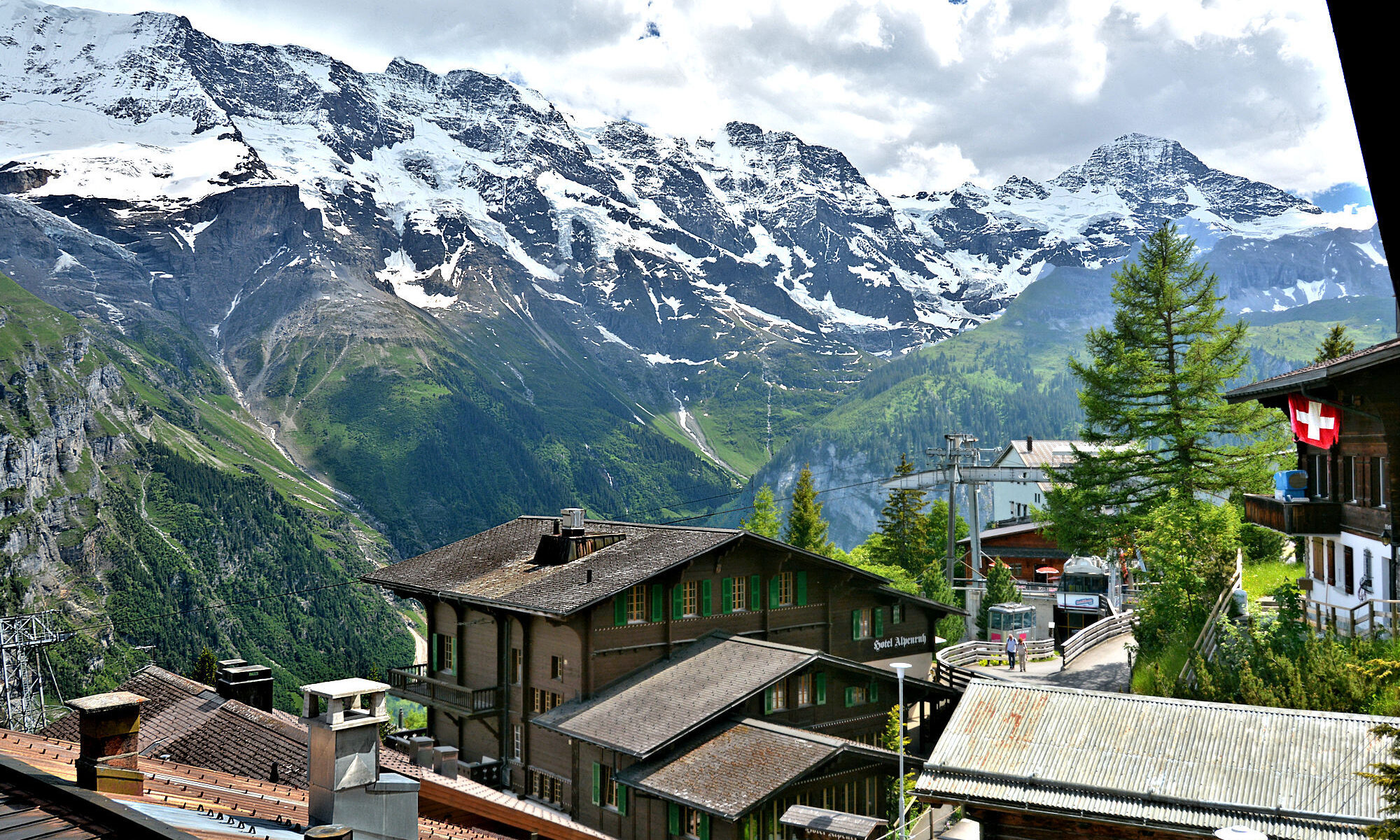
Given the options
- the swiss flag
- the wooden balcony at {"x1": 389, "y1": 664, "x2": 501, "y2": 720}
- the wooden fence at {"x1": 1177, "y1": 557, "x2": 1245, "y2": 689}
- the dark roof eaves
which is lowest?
the wooden balcony at {"x1": 389, "y1": 664, "x2": 501, "y2": 720}

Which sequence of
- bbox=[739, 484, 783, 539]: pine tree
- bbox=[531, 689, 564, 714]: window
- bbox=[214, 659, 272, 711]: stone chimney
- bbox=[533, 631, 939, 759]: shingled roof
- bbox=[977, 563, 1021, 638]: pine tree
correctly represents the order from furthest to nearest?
bbox=[739, 484, 783, 539]: pine tree
bbox=[977, 563, 1021, 638]: pine tree
bbox=[531, 689, 564, 714]: window
bbox=[533, 631, 939, 759]: shingled roof
bbox=[214, 659, 272, 711]: stone chimney

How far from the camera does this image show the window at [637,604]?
39.0m

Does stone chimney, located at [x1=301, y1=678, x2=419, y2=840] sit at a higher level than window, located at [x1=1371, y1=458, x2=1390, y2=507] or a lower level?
lower

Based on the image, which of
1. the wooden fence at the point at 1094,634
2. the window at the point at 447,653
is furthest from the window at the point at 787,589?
the window at the point at 447,653

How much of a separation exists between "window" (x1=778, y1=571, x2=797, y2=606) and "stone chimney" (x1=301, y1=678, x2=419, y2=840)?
101 feet

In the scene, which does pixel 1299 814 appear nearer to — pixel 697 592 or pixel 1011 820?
pixel 1011 820

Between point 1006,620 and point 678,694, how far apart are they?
25431 millimetres

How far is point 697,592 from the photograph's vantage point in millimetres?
41156

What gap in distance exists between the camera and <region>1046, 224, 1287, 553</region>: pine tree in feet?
147

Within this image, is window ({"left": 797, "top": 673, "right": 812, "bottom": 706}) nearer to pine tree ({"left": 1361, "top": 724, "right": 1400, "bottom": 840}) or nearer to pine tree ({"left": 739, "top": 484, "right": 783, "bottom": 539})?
pine tree ({"left": 1361, "top": 724, "right": 1400, "bottom": 840})

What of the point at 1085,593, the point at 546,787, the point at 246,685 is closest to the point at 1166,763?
the point at 246,685

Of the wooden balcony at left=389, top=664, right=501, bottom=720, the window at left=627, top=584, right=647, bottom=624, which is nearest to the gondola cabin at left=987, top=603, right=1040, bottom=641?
the window at left=627, top=584, right=647, bottom=624

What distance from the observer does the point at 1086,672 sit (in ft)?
141

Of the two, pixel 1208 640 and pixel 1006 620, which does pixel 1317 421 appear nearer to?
pixel 1208 640
